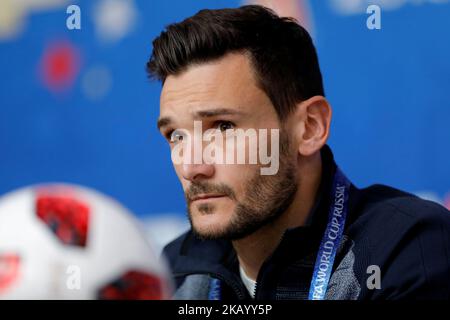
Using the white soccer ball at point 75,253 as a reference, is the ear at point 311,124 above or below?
above

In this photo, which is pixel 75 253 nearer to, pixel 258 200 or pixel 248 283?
pixel 258 200

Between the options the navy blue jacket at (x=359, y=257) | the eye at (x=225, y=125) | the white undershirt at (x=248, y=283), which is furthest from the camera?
the white undershirt at (x=248, y=283)

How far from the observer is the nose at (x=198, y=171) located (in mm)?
1467

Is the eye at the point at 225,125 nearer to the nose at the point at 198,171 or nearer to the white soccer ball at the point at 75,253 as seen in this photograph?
the nose at the point at 198,171

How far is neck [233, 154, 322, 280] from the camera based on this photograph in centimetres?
161

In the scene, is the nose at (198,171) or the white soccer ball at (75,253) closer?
the white soccer ball at (75,253)

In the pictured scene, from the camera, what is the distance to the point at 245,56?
5.29ft

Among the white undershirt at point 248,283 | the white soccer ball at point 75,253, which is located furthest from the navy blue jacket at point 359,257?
the white soccer ball at point 75,253

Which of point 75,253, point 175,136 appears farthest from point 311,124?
point 75,253

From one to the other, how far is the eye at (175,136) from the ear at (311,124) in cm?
27

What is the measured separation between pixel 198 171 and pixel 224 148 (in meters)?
0.09

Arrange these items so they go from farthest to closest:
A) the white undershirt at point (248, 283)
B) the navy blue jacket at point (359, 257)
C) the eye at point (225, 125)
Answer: the white undershirt at point (248, 283), the eye at point (225, 125), the navy blue jacket at point (359, 257)

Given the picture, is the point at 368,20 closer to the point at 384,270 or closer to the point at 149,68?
the point at 149,68
